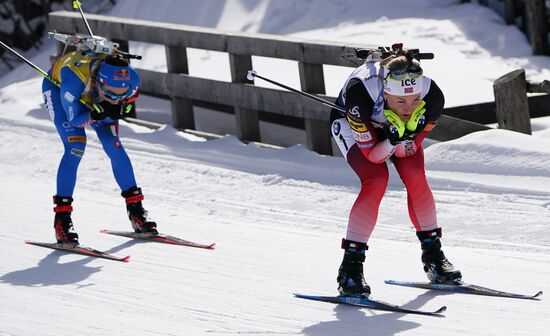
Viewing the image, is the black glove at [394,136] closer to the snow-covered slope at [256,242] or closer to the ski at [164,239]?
the snow-covered slope at [256,242]

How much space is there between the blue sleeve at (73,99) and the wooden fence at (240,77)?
255 centimetres

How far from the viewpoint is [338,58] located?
10.1 metres

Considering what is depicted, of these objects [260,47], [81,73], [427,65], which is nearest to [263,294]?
[81,73]

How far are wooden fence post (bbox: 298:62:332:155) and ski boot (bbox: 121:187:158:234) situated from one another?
243 cm

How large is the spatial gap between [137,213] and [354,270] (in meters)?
2.43

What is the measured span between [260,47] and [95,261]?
3449mm

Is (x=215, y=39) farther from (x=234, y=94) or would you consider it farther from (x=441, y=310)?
(x=441, y=310)

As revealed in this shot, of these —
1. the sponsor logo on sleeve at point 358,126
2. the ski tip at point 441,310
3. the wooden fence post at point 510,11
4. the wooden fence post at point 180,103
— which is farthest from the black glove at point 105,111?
the wooden fence post at point 510,11

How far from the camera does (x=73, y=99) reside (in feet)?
27.1

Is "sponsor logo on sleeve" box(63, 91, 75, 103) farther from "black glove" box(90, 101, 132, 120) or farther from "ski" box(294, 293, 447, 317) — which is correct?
"ski" box(294, 293, 447, 317)

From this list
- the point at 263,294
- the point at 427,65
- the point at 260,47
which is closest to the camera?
the point at 263,294

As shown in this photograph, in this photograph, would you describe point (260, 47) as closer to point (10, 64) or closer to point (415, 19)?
point (415, 19)

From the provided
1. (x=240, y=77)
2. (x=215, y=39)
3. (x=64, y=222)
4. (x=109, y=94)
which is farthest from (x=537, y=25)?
(x=64, y=222)

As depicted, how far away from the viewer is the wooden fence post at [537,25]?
13930 millimetres
